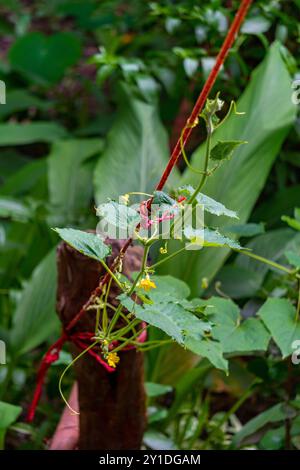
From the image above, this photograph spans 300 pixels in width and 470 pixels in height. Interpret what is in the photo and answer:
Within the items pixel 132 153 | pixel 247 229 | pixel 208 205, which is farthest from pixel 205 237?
pixel 132 153

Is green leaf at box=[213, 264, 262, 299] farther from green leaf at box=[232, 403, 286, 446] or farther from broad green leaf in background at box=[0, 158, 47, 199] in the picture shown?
broad green leaf in background at box=[0, 158, 47, 199]

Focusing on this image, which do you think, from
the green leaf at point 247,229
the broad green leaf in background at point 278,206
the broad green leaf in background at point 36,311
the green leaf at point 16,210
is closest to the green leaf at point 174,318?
the green leaf at point 247,229

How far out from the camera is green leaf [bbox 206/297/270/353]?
0.93 meters

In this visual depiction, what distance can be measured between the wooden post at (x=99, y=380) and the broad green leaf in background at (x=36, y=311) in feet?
1.10

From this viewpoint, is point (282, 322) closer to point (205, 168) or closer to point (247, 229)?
point (247, 229)

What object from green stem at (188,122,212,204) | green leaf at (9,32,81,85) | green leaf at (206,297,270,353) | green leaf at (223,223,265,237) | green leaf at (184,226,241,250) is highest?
green stem at (188,122,212,204)

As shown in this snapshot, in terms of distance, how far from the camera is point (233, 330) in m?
0.95

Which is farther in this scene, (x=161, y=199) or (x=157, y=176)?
(x=157, y=176)

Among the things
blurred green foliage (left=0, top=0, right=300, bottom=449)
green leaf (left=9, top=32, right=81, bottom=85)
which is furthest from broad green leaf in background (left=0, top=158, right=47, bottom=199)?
green leaf (left=9, top=32, right=81, bottom=85)

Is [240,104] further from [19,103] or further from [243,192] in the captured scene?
[19,103]

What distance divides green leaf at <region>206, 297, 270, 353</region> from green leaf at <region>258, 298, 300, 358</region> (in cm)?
3

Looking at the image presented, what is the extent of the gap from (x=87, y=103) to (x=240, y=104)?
1006mm

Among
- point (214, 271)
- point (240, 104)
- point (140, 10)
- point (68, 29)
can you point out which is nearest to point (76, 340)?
point (214, 271)

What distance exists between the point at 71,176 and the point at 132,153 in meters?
0.27
